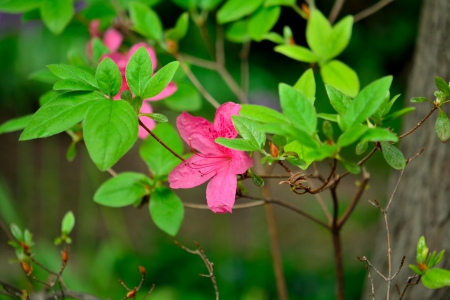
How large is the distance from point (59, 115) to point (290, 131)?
0.23m

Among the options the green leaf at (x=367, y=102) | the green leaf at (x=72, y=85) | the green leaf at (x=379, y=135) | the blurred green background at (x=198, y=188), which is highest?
the green leaf at (x=367, y=102)

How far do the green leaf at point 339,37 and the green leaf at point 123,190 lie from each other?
0.32 m

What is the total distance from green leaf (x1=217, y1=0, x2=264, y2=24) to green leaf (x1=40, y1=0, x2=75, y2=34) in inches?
9.3

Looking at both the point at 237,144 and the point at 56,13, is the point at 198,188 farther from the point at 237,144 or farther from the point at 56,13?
the point at 237,144

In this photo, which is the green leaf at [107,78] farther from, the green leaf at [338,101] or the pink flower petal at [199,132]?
the green leaf at [338,101]

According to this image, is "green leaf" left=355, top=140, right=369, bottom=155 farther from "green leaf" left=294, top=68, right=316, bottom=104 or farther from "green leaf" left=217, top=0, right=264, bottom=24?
"green leaf" left=217, top=0, right=264, bottom=24

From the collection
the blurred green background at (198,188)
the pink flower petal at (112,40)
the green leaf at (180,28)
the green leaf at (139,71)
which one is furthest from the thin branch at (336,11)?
the blurred green background at (198,188)

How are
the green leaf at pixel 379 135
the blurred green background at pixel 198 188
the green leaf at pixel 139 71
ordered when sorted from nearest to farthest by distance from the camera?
the green leaf at pixel 379 135, the green leaf at pixel 139 71, the blurred green background at pixel 198 188

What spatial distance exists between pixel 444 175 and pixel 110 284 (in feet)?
3.87

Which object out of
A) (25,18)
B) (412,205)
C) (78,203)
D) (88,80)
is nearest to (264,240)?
(78,203)

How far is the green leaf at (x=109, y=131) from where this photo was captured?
46 centimetres

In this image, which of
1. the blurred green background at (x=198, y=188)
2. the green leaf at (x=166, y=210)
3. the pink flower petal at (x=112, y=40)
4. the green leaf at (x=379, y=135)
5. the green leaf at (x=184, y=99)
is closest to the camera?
the green leaf at (x=379, y=135)

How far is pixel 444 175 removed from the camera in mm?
807

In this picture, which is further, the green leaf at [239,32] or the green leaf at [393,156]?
the green leaf at [239,32]
